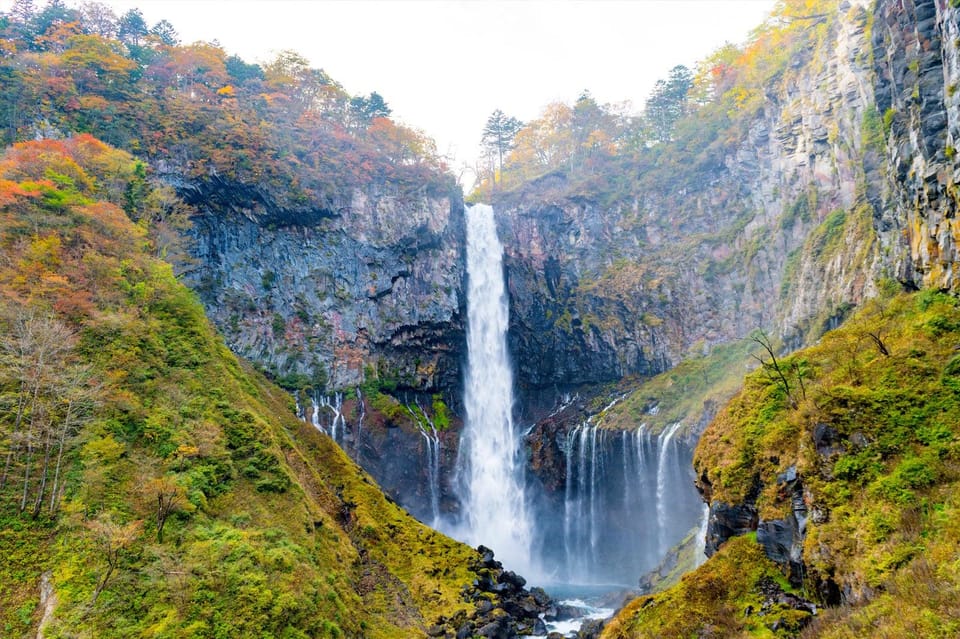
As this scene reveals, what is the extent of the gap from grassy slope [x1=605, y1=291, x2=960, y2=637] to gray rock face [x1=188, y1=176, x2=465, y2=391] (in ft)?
88.3

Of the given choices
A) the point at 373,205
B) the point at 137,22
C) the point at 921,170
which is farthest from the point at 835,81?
the point at 137,22

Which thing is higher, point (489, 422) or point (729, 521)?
point (489, 422)

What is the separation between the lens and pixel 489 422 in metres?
40.8

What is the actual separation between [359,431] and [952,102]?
110 feet

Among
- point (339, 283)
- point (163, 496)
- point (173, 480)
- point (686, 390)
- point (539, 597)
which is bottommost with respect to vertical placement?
point (539, 597)

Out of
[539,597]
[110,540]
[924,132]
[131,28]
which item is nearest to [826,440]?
[924,132]

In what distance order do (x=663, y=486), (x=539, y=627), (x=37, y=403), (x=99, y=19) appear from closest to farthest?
(x=37, y=403) < (x=539, y=627) < (x=663, y=486) < (x=99, y=19)

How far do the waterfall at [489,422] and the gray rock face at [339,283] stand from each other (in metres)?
1.76

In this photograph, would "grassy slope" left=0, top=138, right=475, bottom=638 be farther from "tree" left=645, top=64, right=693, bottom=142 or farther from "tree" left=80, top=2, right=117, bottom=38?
"tree" left=645, top=64, right=693, bottom=142

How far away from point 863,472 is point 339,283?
112 ft

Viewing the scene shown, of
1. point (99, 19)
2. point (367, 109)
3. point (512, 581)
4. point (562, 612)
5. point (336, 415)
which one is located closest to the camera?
point (562, 612)

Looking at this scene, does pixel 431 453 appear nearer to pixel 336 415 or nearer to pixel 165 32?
pixel 336 415

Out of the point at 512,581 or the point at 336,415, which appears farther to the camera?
the point at 336,415

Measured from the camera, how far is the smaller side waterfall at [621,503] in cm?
3117
